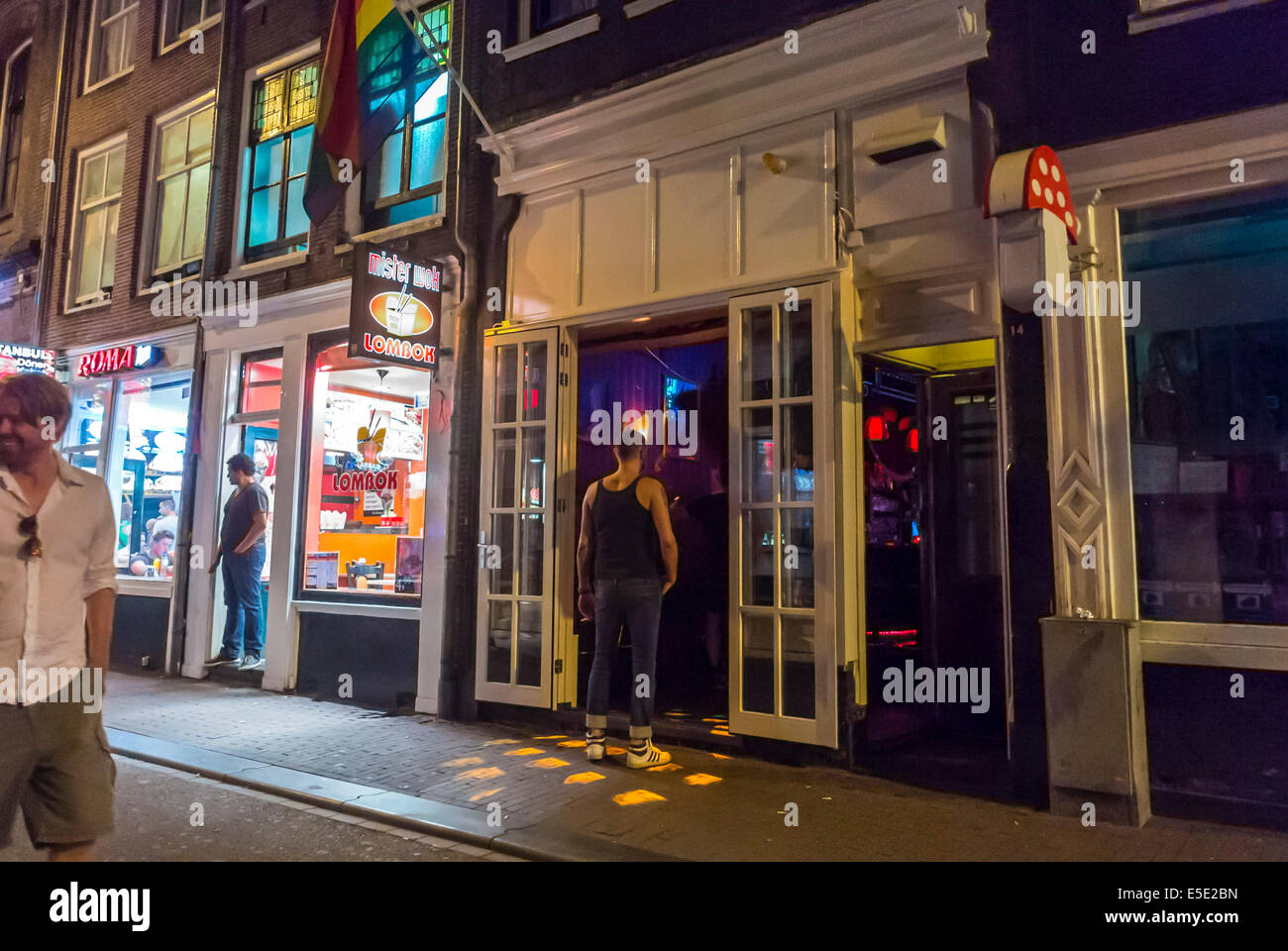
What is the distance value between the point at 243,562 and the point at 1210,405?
9.17 metres

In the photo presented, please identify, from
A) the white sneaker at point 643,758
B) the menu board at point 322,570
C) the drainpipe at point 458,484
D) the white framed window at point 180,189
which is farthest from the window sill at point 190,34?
the white sneaker at point 643,758

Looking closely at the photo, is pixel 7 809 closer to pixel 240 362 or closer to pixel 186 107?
pixel 240 362

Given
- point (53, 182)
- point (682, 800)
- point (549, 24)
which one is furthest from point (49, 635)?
point (53, 182)

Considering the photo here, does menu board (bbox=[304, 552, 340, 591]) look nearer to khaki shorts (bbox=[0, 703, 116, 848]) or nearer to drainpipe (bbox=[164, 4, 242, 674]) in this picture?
drainpipe (bbox=[164, 4, 242, 674])

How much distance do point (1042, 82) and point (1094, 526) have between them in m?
2.70

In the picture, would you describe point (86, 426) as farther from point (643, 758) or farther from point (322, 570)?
point (643, 758)

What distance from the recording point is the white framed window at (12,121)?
15.0 metres

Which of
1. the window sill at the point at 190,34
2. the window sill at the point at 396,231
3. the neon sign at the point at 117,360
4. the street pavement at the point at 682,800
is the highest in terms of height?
the window sill at the point at 190,34

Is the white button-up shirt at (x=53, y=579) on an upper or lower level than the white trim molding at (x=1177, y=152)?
lower

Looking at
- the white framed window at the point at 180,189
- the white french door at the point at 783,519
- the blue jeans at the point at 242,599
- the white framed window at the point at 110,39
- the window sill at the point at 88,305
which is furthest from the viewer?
the white framed window at the point at 110,39

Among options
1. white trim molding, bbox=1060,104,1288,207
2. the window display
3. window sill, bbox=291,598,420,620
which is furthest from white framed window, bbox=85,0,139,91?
white trim molding, bbox=1060,104,1288,207

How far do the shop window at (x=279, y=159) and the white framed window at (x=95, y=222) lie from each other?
10.6 feet

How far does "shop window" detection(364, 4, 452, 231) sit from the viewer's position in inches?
352

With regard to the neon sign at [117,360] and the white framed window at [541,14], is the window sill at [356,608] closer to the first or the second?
the neon sign at [117,360]
